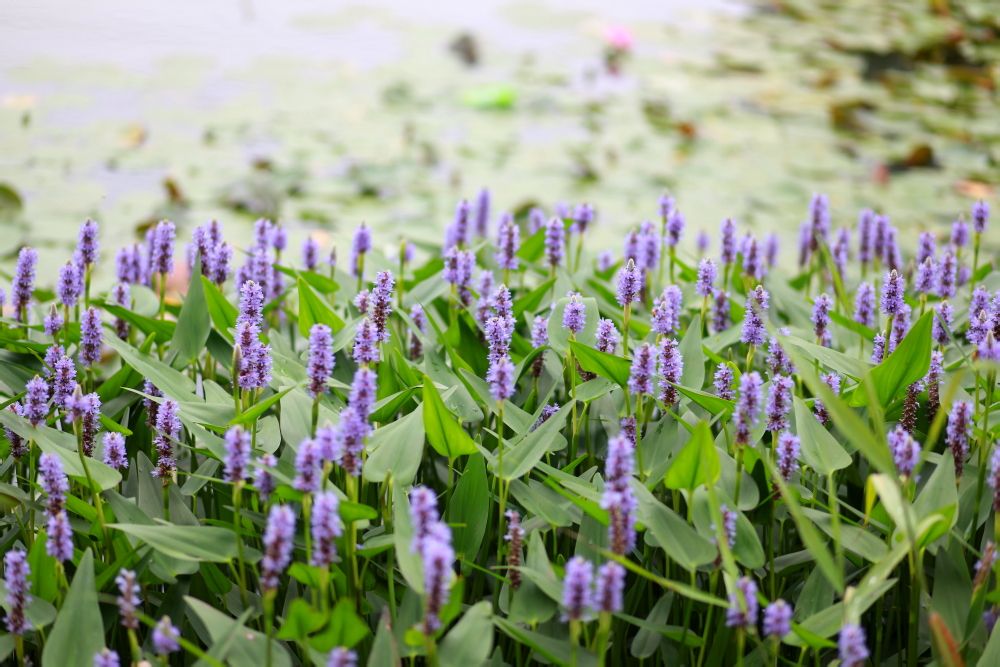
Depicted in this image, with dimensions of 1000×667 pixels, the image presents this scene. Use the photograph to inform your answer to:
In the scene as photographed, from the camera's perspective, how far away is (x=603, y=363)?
187 centimetres

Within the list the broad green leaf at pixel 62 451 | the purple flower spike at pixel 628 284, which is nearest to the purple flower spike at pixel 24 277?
the broad green leaf at pixel 62 451

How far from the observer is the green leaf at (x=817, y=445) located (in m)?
1.77

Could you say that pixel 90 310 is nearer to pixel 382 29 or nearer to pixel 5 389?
pixel 5 389

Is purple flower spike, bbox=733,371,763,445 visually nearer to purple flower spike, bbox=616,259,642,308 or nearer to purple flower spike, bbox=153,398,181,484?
purple flower spike, bbox=616,259,642,308

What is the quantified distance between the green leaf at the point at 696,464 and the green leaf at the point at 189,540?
2.23 ft

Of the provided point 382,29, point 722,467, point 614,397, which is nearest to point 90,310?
point 614,397

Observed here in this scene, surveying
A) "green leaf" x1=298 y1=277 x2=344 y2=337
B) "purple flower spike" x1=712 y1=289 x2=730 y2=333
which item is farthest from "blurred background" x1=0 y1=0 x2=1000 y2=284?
"green leaf" x1=298 y1=277 x2=344 y2=337

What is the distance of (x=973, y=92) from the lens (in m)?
8.85

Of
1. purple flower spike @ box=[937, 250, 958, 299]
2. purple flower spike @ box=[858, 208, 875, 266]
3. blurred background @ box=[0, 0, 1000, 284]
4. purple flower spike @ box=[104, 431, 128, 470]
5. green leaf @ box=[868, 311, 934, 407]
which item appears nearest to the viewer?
purple flower spike @ box=[104, 431, 128, 470]

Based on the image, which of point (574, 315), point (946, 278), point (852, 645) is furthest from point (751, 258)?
point (852, 645)

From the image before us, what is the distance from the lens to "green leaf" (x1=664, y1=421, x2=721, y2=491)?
5.02 ft

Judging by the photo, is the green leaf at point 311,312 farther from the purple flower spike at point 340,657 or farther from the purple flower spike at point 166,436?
the purple flower spike at point 340,657

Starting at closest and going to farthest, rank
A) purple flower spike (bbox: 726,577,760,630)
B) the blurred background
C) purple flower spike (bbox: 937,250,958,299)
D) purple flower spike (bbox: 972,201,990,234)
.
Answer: purple flower spike (bbox: 726,577,760,630), purple flower spike (bbox: 937,250,958,299), purple flower spike (bbox: 972,201,990,234), the blurred background

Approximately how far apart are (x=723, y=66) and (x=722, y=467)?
25.7 feet
